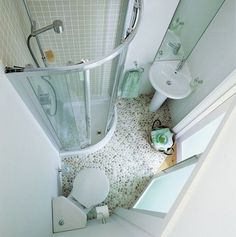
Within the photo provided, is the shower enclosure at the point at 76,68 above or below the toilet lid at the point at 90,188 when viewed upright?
above

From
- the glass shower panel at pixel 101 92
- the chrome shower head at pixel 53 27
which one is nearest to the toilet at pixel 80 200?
the glass shower panel at pixel 101 92

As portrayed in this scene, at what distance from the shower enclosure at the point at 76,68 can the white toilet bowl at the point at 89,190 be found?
345 millimetres

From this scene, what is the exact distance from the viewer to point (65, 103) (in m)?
1.67

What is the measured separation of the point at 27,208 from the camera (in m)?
1.22

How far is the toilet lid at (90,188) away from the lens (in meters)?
1.98

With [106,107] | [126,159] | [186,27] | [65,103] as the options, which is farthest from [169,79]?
[65,103]

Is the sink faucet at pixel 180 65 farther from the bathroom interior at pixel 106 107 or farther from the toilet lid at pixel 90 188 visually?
the toilet lid at pixel 90 188

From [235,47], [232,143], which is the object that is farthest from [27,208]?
[235,47]

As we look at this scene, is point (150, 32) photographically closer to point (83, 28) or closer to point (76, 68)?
point (83, 28)

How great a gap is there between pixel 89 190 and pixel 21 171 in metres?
0.92

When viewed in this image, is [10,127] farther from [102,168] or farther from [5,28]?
[102,168]

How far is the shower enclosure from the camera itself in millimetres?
1272

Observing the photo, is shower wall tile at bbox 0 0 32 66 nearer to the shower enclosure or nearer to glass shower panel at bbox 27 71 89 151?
the shower enclosure

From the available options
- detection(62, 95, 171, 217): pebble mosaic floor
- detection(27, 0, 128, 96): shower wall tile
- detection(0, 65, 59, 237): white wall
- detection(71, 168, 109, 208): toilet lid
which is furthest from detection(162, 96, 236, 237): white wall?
detection(62, 95, 171, 217): pebble mosaic floor
